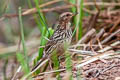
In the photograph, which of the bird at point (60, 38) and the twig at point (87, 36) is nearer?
the bird at point (60, 38)

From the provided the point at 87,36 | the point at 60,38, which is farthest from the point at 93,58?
the point at 87,36

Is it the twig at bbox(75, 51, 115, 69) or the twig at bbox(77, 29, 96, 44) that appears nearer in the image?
the twig at bbox(75, 51, 115, 69)

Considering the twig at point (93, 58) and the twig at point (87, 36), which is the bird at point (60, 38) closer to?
the twig at point (93, 58)

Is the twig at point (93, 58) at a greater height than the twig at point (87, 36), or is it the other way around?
the twig at point (87, 36)

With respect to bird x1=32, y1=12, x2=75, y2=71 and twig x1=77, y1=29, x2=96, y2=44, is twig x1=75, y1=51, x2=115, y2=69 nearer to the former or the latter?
bird x1=32, y1=12, x2=75, y2=71

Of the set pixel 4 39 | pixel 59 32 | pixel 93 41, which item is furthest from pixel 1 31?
pixel 59 32

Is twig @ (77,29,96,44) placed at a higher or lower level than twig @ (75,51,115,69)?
higher

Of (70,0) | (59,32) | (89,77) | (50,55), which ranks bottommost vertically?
(89,77)

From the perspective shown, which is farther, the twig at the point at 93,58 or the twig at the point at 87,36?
the twig at the point at 87,36

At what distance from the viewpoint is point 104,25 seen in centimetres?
566

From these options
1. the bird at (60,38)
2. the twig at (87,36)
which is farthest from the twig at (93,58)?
the twig at (87,36)

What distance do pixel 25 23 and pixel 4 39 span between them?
0.85 metres

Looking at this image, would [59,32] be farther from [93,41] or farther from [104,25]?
[104,25]

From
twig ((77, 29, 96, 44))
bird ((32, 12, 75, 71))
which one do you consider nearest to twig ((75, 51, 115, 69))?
bird ((32, 12, 75, 71))
